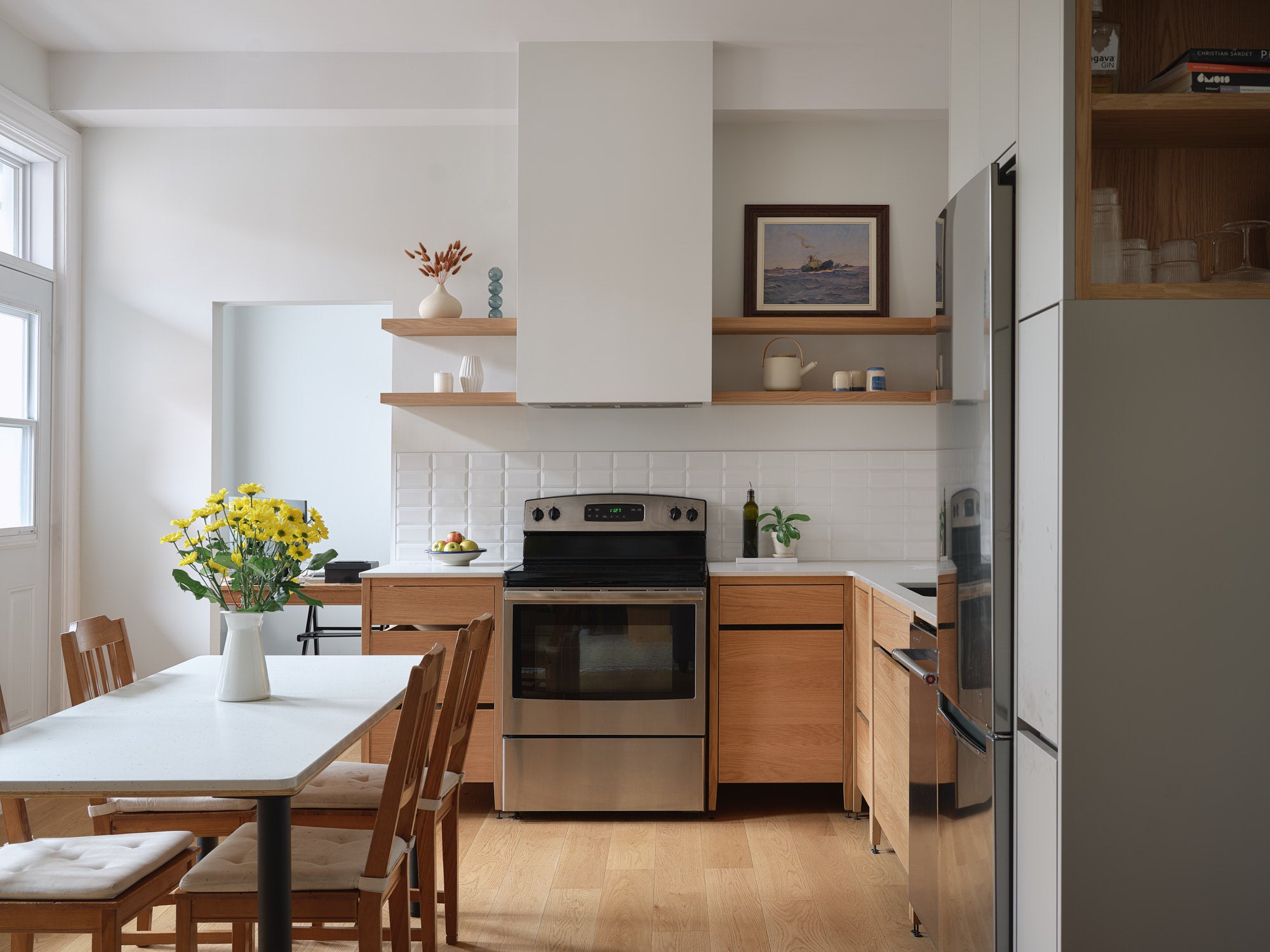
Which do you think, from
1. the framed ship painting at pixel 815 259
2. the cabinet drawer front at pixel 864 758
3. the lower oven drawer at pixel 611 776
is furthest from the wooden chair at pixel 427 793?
the framed ship painting at pixel 815 259

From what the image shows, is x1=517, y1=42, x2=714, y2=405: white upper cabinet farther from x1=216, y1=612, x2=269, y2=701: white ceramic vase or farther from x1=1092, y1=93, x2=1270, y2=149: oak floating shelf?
x1=1092, y1=93, x2=1270, y2=149: oak floating shelf

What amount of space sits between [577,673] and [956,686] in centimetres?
172

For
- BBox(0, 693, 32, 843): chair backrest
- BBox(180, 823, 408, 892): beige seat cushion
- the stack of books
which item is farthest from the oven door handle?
the stack of books

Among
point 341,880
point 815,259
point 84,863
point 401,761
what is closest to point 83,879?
point 84,863

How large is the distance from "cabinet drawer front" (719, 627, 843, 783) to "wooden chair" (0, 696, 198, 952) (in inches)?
78.6

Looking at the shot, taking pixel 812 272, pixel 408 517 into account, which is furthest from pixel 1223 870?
pixel 408 517

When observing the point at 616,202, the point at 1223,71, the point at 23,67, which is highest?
the point at 23,67

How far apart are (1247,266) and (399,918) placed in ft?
6.98

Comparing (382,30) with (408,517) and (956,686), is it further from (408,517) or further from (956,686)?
(956,686)

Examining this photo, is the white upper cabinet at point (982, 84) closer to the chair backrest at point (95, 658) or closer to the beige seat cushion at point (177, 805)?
the beige seat cushion at point (177, 805)

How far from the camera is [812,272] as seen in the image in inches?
161

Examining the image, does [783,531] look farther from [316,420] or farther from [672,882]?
[316,420]

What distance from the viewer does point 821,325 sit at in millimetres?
3959

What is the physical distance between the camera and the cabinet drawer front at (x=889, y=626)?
277cm
